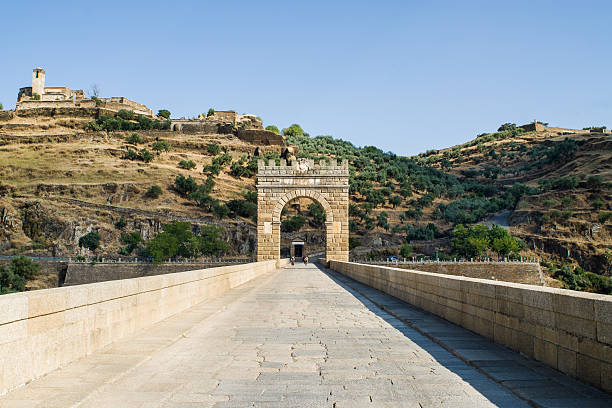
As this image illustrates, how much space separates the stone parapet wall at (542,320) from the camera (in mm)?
4539

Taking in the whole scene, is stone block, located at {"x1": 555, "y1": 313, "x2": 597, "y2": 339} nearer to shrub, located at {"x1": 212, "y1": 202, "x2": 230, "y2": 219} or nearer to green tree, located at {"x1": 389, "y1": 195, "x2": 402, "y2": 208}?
shrub, located at {"x1": 212, "y1": 202, "x2": 230, "y2": 219}

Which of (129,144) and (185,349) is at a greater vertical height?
(129,144)

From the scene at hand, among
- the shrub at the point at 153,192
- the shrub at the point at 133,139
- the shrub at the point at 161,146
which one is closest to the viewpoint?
the shrub at the point at 153,192

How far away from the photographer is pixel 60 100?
12038 cm

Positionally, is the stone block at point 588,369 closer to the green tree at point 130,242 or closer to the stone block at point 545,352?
the stone block at point 545,352

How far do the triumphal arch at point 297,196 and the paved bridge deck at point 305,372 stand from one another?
2763 centimetres

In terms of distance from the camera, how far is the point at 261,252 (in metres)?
36.9

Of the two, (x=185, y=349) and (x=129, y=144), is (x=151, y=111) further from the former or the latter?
(x=185, y=349)

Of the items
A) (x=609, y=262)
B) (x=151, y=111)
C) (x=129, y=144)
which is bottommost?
(x=609, y=262)

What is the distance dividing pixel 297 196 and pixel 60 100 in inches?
4083

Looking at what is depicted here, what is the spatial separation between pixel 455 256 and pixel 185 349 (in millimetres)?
60550

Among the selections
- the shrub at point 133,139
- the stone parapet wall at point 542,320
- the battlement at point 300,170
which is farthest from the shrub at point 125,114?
the stone parapet wall at point 542,320

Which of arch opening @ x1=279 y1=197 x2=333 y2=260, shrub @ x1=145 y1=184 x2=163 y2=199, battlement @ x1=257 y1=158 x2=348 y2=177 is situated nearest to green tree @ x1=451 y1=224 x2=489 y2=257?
arch opening @ x1=279 y1=197 x2=333 y2=260

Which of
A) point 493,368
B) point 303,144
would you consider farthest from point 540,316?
point 303,144
